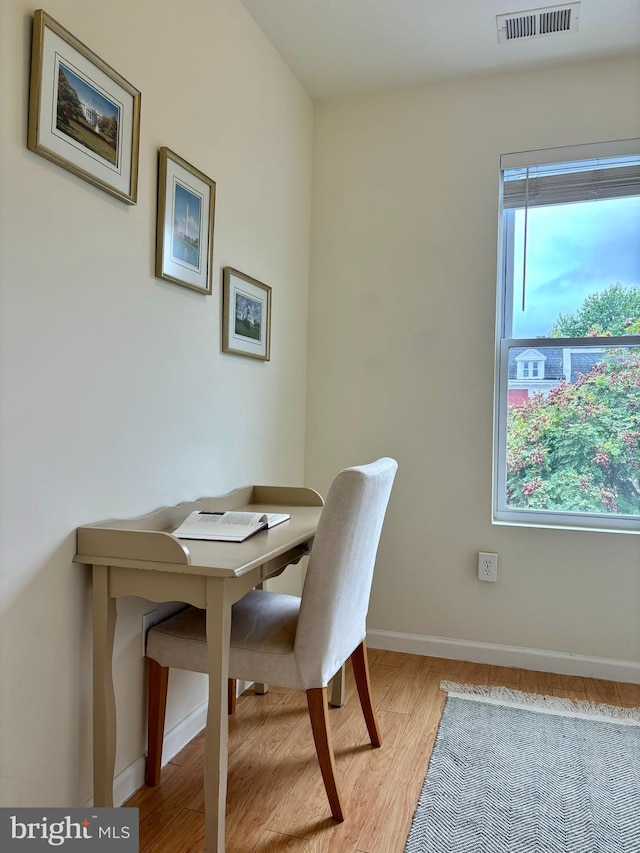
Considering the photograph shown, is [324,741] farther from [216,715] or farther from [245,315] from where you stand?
[245,315]

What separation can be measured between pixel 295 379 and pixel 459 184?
117 cm

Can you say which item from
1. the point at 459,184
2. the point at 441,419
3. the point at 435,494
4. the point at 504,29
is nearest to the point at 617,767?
the point at 435,494

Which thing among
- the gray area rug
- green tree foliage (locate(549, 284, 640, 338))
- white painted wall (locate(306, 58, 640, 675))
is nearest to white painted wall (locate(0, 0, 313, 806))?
white painted wall (locate(306, 58, 640, 675))

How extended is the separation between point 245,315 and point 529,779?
1.79 metres

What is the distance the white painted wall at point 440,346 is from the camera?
2.62m

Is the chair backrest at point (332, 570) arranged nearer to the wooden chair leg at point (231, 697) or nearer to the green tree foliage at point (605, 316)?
the wooden chair leg at point (231, 697)

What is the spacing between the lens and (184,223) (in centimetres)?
189

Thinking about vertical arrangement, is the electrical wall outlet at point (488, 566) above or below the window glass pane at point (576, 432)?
below

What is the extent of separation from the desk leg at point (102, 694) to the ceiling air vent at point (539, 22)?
246cm

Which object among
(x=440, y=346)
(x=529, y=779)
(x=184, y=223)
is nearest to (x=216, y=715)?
(x=529, y=779)

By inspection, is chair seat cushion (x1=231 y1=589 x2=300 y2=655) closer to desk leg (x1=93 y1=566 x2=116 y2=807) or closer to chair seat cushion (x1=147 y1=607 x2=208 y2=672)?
chair seat cushion (x1=147 y1=607 x2=208 y2=672)

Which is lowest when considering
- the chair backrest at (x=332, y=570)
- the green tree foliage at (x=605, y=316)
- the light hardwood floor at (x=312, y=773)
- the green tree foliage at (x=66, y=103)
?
the light hardwood floor at (x=312, y=773)

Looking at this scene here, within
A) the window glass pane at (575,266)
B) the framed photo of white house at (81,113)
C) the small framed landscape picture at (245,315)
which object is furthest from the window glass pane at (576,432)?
the framed photo of white house at (81,113)

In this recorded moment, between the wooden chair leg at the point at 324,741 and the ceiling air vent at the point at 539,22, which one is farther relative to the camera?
the ceiling air vent at the point at 539,22
